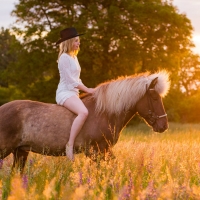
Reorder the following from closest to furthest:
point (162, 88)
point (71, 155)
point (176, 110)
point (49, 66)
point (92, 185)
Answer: point (92, 185) → point (71, 155) → point (162, 88) → point (49, 66) → point (176, 110)

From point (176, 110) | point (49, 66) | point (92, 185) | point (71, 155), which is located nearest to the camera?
point (92, 185)

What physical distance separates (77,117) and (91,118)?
0.27m

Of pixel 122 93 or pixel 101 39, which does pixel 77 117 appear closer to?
pixel 122 93

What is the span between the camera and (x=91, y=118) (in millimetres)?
6199

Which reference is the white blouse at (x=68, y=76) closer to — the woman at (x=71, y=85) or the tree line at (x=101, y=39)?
the woman at (x=71, y=85)

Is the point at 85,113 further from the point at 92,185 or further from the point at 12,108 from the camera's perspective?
the point at 92,185

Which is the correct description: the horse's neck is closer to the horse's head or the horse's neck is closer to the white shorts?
the horse's head

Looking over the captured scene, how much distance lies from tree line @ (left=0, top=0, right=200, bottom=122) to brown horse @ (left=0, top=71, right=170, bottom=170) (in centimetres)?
1869

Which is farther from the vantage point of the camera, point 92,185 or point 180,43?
point 180,43

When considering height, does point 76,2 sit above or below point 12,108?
above

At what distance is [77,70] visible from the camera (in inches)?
254

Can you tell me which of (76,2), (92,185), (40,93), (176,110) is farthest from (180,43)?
(92,185)

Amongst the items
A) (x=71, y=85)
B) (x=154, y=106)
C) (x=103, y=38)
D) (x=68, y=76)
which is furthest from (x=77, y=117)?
(x=103, y=38)

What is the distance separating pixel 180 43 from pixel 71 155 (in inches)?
907
